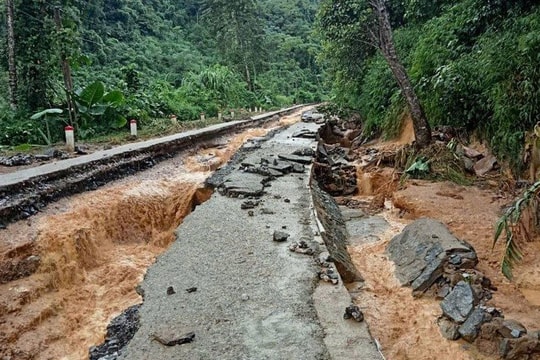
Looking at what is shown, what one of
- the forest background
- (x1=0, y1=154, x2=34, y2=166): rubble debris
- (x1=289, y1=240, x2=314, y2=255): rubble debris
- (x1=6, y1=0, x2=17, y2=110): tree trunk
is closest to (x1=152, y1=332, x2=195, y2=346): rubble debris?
(x1=289, y1=240, x2=314, y2=255): rubble debris

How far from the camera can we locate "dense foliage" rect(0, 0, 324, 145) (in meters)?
13.6

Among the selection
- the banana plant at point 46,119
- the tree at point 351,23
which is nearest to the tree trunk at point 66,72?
the banana plant at point 46,119

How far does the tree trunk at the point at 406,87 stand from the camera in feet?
31.9

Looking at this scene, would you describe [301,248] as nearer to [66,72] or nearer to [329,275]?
[329,275]

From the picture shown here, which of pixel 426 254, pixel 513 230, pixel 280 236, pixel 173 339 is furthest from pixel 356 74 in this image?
pixel 173 339

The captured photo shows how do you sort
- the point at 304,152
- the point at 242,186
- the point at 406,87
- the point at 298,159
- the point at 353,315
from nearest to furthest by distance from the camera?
the point at 353,315 → the point at 242,186 → the point at 406,87 → the point at 298,159 → the point at 304,152

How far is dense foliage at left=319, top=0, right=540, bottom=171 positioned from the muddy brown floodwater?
5457 mm

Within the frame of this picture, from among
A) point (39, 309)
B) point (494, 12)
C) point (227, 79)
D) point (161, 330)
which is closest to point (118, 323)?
point (161, 330)

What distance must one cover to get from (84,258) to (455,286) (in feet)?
14.7

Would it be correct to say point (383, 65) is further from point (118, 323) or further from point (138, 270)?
point (118, 323)

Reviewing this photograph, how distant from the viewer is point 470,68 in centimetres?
891

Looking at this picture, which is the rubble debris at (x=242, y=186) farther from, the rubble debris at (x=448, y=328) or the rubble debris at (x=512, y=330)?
the rubble debris at (x=512, y=330)

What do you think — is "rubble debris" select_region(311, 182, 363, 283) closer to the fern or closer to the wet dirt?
the wet dirt

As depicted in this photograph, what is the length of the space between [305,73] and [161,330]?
175 feet
